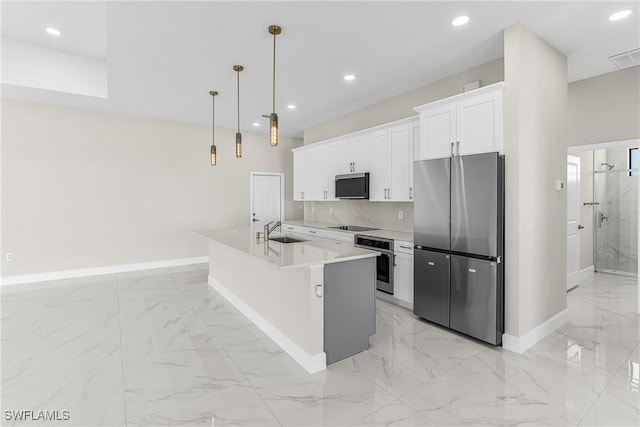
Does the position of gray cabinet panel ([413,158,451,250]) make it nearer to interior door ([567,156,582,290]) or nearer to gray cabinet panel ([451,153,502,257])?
gray cabinet panel ([451,153,502,257])

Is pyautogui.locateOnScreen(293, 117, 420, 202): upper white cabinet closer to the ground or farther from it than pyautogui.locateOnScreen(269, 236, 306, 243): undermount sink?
farther from it

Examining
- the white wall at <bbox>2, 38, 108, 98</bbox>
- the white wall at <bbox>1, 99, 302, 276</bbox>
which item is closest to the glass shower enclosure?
the white wall at <bbox>1, 99, 302, 276</bbox>

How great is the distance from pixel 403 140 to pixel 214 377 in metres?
3.51

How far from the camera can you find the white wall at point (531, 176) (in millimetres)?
2838

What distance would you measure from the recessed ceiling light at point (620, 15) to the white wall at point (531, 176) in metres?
0.50

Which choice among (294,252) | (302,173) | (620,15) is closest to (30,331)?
(294,252)

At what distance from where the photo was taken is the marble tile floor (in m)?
2.01

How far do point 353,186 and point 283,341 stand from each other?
9.44ft

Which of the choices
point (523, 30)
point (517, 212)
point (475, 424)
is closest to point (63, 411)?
point (475, 424)

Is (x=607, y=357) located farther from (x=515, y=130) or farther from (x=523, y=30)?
(x=523, y=30)

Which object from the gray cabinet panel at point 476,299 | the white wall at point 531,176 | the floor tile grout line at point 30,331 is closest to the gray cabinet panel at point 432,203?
the gray cabinet panel at point 476,299

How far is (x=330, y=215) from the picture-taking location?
6.43m

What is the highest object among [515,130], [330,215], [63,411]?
[515,130]

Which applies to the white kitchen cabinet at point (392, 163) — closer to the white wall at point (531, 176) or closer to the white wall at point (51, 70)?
the white wall at point (531, 176)
